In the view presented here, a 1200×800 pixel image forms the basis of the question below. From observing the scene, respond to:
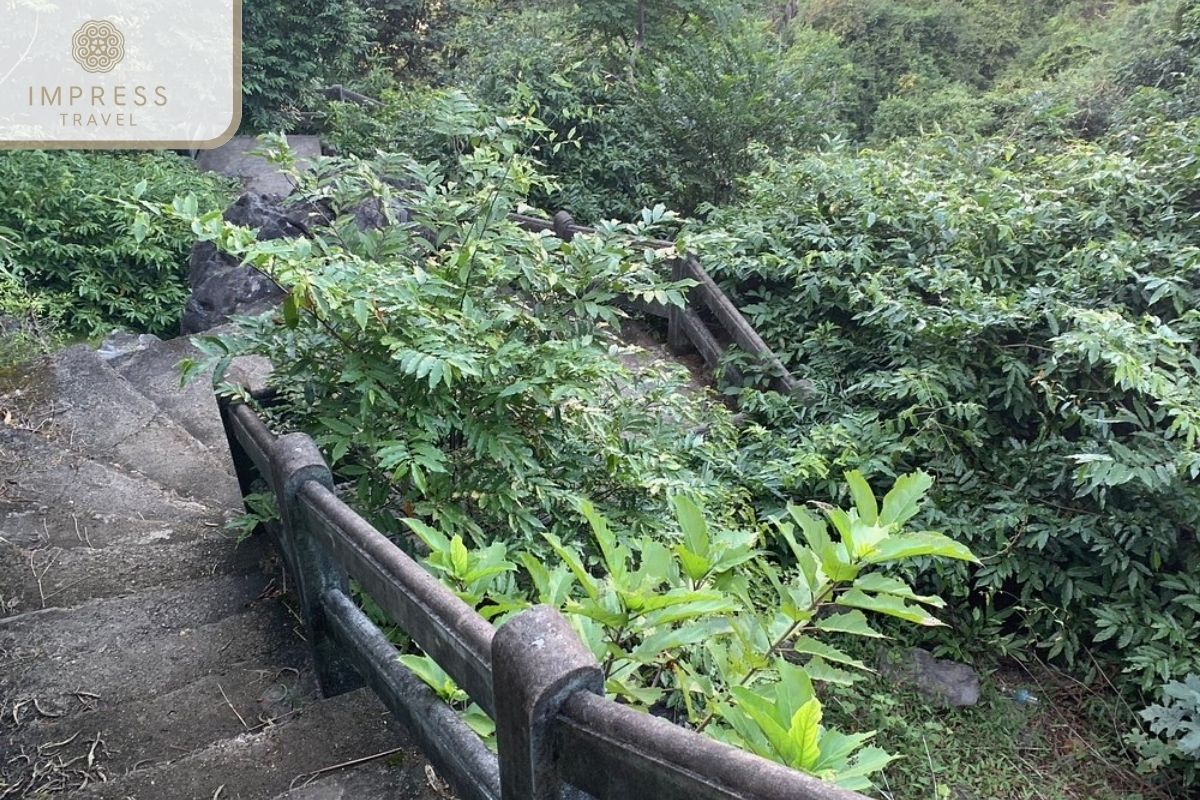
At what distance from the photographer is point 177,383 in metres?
5.17

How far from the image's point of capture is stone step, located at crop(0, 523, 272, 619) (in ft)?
10.2

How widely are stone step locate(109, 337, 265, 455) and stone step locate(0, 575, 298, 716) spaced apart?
203 centimetres

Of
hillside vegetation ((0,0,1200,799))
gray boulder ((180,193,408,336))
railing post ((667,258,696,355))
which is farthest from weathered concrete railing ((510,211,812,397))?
gray boulder ((180,193,408,336))

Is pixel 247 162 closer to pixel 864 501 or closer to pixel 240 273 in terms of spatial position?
pixel 240 273

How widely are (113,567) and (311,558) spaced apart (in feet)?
5.30

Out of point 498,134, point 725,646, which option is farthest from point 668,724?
point 498,134

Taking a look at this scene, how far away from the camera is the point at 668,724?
107cm

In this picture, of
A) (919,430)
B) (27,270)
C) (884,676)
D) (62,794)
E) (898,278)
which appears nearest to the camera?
(62,794)

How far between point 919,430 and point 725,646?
2.76m

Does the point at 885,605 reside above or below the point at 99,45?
below

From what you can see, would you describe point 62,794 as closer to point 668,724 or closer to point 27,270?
point 668,724

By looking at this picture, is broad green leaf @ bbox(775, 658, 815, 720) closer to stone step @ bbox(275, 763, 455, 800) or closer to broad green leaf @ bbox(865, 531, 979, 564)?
broad green leaf @ bbox(865, 531, 979, 564)

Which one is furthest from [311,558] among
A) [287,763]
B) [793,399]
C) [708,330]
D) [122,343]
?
[122,343]

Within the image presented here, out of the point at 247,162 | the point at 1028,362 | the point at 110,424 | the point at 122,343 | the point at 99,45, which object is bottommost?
the point at 122,343
